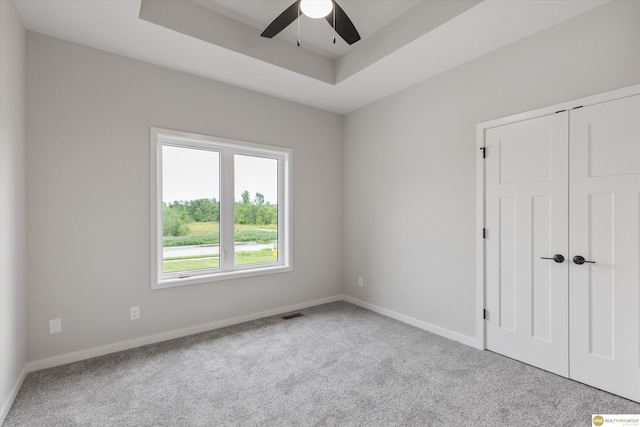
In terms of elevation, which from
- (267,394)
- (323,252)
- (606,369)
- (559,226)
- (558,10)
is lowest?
(267,394)

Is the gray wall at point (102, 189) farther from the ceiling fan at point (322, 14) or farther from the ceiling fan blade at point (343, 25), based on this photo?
the ceiling fan blade at point (343, 25)

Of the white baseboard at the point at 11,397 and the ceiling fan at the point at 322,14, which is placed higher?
the ceiling fan at the point at 322,14

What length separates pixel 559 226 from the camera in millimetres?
2518

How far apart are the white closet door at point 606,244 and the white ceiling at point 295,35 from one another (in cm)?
96

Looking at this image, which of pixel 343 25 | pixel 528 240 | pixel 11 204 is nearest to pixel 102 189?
pixel 11 204

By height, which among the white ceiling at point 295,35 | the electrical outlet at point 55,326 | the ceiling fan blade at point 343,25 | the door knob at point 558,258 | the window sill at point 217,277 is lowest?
the electrical outlet at point 55,326

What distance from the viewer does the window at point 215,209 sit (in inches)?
131

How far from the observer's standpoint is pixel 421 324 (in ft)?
11.7

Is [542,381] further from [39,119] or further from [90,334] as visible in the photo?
[39,119]

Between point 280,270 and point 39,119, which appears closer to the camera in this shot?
point 39,119

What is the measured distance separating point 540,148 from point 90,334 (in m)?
4.28

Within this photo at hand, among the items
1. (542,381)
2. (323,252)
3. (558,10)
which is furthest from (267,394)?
(558,10)

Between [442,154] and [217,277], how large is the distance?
9.38 feet

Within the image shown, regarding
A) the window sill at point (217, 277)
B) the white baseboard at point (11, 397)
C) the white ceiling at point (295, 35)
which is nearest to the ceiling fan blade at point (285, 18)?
A: the white ceiling at point (295, 35)
